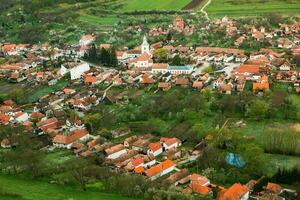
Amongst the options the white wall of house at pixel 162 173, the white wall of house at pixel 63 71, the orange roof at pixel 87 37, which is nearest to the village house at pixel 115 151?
the white wall of house at pixel 162 173

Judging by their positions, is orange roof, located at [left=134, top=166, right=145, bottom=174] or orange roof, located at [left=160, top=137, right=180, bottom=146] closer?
orange roof, located at [left=134, top=166, right=145, bottom=174]

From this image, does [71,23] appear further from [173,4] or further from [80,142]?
[80,142]

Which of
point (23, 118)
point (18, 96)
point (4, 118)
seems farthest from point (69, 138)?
point (18, 96)

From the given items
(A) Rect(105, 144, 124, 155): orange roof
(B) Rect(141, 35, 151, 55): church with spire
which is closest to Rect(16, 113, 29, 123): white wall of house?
(A) Rect(105, 144, 124, 155): orange roof

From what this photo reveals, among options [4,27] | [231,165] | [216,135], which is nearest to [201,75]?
[216,135]

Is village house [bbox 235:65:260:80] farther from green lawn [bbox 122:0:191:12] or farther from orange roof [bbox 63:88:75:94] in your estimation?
green lawn [bbox 122:0:191:12]

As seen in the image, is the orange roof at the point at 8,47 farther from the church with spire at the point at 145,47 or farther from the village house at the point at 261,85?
the village house at the point at 261,85
